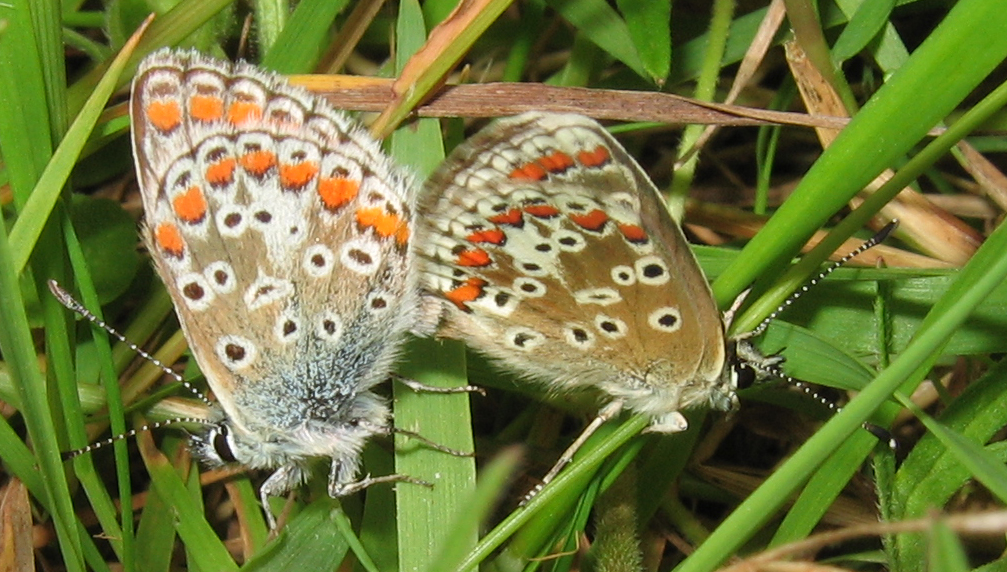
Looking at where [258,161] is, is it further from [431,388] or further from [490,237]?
[431,388]

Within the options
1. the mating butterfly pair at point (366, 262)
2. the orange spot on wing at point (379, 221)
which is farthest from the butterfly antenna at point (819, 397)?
the orange spot on wing at point (379, 221)

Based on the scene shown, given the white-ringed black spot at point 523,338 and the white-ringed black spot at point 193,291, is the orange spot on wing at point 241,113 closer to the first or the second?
the white-ringed black spot at point 193,291

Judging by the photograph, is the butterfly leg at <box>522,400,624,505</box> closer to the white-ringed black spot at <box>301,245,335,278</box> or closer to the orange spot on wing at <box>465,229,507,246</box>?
the orange spot on wing at <box>465,229,507,246</box>

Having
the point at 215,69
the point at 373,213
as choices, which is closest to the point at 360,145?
the point at 373,213

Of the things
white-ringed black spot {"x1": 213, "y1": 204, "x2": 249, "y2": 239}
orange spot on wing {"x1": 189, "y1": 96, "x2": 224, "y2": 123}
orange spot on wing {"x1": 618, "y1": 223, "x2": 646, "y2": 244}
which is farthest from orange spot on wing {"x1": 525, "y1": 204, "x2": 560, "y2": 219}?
orange spot on wing {"x1": 189, "y1": 96, "x2": 224, "y2": 123}

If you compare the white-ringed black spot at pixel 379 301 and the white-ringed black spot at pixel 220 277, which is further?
the white-ringed black spot at pixel 379 301

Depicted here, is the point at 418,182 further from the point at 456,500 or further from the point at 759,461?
the point at 759,461

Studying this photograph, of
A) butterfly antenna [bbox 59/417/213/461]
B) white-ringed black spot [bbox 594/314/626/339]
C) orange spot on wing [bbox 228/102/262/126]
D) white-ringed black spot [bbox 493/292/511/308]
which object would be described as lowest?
butterfly antenna [bbox 59/417/213/461]
